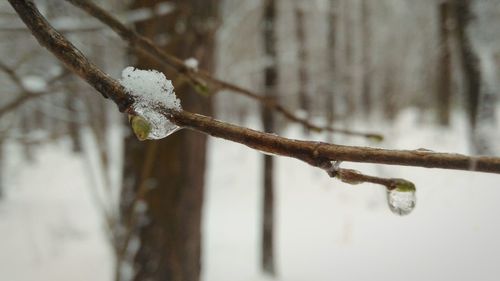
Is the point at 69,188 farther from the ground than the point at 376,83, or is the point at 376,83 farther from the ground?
the point at 376,83

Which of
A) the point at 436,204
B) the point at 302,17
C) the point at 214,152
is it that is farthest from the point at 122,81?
the point at 214,152

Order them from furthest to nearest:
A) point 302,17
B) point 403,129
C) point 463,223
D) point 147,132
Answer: point 403,129 → point 302,17 → point 463,223 → point 147,132

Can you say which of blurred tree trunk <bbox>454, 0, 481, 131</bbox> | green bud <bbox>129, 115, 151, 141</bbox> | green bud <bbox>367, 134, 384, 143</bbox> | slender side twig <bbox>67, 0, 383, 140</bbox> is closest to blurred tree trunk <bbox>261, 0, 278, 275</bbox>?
blurred tree trunk <bbox>454, 0, 481, 131</bbox>

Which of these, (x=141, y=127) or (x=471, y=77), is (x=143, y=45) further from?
(x=471, y=77)

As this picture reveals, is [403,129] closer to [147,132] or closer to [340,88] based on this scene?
[340,88]

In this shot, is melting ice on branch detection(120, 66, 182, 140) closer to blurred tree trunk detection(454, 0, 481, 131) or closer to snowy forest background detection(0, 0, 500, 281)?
snowy forest background detection(0, 0, 500, 281)

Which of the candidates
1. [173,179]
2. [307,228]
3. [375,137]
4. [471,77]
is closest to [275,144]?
[375,137]

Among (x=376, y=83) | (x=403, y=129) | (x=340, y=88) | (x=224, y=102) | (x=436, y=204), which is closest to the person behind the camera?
(x=436, y=204)
